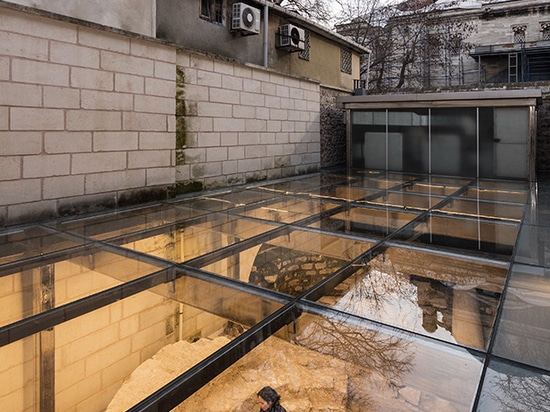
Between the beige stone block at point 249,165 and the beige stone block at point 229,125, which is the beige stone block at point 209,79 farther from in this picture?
the beige stone block at point 249,165

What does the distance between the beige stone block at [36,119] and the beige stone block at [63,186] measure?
0.60 meters

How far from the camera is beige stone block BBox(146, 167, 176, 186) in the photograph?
586cm

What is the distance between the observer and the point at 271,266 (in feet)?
10.2

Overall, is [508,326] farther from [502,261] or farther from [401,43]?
[401,43]

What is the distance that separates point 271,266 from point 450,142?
8274 mm

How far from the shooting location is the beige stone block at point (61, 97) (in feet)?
15.0

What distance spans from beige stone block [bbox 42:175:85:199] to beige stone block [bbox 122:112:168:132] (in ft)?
3.32

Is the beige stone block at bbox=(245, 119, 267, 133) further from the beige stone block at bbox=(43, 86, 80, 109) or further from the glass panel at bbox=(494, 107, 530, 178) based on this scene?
the glass panel at bbox=(494, 107, 530, 178)

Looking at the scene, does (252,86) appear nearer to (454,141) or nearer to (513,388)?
(454,141)

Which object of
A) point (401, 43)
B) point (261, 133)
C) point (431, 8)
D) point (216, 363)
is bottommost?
point (216, 363)

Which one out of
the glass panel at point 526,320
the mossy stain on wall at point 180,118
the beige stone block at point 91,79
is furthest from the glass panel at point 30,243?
the glass panel at point 526,320

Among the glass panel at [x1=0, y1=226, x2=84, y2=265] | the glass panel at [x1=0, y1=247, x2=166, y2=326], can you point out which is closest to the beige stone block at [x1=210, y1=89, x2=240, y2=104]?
the glass panel at [x1=0, y1=226, x2=84, y2=265]

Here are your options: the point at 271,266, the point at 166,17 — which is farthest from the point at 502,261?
the point at 166,17

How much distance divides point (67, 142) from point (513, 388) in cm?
493
